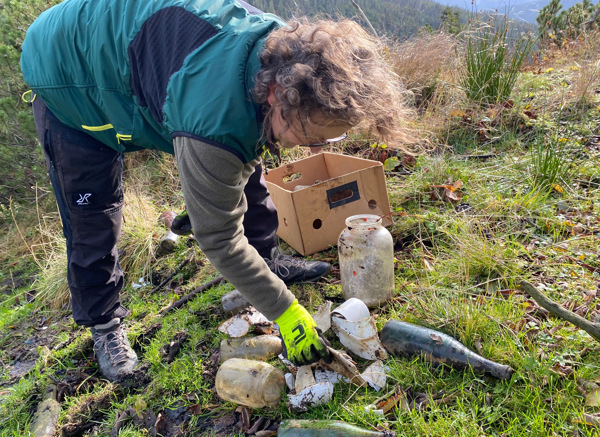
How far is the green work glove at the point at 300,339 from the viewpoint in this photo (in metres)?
1.84

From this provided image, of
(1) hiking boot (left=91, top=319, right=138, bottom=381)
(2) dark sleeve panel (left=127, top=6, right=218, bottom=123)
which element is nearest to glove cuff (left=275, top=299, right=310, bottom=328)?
(2) dark sleeve panel (left=127, top=6, right=218, bottom=123)

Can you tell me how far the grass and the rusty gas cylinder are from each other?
1.7 inches

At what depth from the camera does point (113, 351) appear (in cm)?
245

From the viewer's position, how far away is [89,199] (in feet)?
7.12

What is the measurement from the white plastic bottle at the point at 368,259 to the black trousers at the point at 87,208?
4.26 feet

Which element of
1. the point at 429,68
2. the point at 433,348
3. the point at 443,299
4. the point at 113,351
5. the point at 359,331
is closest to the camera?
the point at 433,348

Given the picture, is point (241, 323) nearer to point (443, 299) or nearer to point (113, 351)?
point (113, 351)

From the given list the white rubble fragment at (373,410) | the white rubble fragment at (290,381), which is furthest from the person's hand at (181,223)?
the white rubble fragment at (373,410)

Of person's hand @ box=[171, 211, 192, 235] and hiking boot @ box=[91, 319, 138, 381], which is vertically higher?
person's hand @ box=[171, 211, 192, 235]

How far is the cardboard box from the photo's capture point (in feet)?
9.68

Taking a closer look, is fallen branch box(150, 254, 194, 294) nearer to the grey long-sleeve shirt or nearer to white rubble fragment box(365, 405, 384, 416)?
the grey long-sleeve shirt

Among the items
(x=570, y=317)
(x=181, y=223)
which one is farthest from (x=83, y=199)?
(x=570, y=317)

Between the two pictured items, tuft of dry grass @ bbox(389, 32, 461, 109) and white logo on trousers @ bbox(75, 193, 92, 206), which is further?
tuft of dry grass @ bbox(389, 32, 461, 109)

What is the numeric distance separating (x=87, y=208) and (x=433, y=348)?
1827mm
